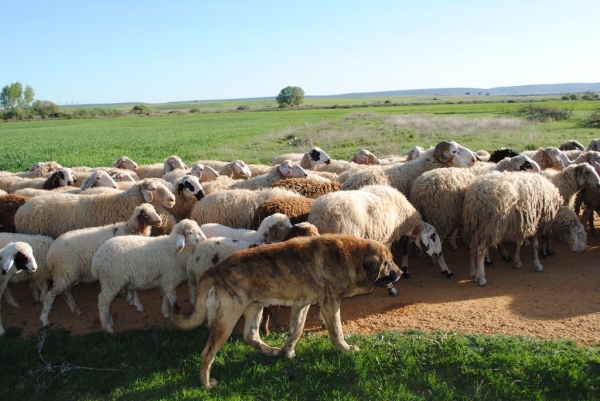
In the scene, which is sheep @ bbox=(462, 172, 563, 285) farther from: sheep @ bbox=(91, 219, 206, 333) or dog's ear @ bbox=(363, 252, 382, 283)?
sheep @ bbox=(91, 219, 206, 333)

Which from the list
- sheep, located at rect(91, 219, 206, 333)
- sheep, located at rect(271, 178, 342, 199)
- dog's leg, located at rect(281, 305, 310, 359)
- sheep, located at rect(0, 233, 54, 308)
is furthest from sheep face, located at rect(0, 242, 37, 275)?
sheep, located at rect(271, 178, 342, 199)

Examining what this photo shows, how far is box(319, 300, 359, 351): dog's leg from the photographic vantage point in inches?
213

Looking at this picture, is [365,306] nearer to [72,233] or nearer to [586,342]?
[586,342]

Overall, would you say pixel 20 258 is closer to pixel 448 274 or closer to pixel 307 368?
pixel 307 368

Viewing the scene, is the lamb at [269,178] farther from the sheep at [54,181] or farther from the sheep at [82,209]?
the sheep at [54,181]

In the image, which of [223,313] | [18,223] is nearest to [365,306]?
[223,313]

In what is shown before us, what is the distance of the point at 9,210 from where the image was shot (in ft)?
30.9

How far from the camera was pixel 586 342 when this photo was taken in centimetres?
574

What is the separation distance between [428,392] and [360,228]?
288cm

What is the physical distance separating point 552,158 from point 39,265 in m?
11.0

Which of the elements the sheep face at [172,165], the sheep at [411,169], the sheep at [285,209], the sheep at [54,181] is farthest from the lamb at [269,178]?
the sheep at [54,181]

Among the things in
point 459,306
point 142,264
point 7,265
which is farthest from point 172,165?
point 459,306

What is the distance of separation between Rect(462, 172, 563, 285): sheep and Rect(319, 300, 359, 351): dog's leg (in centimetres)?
333

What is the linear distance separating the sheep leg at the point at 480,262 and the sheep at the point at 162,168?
30.0ft
